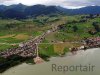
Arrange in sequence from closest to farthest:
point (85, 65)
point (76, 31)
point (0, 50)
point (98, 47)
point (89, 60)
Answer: point (85, 65)
point (89, 60)
point (0, 50)
point (98, 47)
point (76, 31)

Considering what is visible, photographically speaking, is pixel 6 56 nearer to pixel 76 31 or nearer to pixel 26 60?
pixel 26 60

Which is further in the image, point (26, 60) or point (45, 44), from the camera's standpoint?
point (45, 44)

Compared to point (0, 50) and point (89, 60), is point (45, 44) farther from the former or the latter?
point (89, 60)

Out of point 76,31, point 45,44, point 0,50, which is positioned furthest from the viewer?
point 76,31

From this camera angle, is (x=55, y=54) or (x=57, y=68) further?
(x=55, y=54)

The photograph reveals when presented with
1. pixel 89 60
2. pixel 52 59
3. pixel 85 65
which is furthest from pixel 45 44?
pixel 85 65

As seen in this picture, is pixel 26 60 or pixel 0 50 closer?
pixel 26 60

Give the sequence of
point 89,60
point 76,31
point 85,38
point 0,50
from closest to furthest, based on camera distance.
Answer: point 89,60 < point 0,50 < point 85,38 < point 76,31

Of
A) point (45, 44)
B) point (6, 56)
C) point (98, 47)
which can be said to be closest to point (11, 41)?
point (45, 44)

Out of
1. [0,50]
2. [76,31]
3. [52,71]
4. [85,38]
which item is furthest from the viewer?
[76,31]
